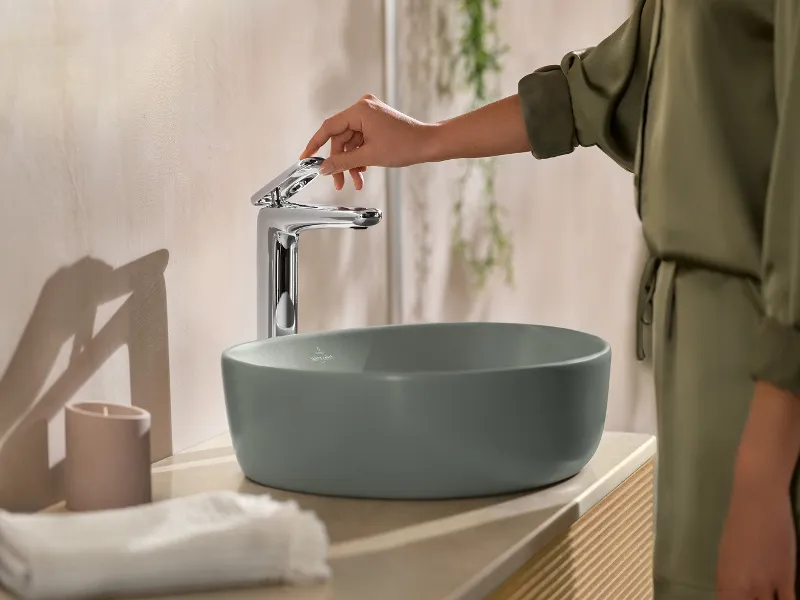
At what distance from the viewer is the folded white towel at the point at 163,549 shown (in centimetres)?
70

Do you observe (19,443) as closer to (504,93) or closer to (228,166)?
(228,166)

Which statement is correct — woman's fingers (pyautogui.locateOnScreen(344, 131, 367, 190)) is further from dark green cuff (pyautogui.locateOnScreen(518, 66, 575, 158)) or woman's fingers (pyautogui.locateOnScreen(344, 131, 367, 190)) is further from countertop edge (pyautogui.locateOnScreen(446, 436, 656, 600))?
countertop edge (pyautogui.locateOnScreen(446, 436, 656, 600))

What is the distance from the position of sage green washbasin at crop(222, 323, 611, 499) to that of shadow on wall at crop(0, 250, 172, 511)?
0.15 meters

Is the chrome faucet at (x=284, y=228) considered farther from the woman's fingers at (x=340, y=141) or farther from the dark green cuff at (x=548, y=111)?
the dark green cuff at (x=548, y=111)

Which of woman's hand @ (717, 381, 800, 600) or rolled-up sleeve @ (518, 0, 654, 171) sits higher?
rolled-up sleeve @ (518, 0, 654, 171)

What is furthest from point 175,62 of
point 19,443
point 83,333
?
point 19,443

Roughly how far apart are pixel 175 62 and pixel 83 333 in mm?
327

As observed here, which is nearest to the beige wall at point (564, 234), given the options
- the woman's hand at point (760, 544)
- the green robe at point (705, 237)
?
the green robe at point (705, 237)

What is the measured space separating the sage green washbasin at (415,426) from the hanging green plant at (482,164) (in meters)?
0.88

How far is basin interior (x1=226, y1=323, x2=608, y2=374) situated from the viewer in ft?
4.06

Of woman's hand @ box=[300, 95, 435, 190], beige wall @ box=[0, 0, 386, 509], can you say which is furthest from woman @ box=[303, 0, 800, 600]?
beige wall @ box=[0, 0, 386, 509]

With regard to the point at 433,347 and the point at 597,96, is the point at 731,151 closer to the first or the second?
the point at 597,96

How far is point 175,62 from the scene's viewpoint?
1161mm

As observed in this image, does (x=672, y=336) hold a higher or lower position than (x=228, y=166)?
lower
